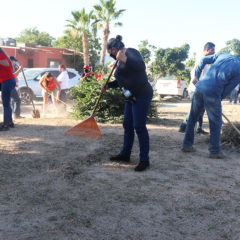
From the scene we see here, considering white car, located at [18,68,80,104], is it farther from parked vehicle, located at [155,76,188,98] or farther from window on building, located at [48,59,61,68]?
window on building, located at [48,59,61,68]

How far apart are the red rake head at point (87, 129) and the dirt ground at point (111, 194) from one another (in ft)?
0.71

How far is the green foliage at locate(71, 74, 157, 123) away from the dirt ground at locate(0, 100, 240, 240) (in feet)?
8.46

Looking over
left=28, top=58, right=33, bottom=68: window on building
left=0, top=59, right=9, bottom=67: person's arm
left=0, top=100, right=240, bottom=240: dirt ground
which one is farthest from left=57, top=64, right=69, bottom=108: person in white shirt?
left=28, top=58, right=33, bottom=68: window on building

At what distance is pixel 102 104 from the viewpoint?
25.6ft

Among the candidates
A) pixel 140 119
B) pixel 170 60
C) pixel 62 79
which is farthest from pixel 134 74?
pixel 170 60

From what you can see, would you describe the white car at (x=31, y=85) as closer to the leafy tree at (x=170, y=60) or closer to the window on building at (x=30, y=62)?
the window on building at (x=30, y=62)

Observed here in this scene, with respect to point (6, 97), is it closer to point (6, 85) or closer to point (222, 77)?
point (6, 85)

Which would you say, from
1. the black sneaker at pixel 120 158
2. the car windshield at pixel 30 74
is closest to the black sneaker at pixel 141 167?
the black sneaker at pixel 120 158

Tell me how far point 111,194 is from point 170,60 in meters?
32.9

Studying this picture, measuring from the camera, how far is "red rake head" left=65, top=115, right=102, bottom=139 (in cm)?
499

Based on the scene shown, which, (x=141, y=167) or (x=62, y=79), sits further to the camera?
(x=62, y=79)

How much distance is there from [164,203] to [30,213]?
127 cm

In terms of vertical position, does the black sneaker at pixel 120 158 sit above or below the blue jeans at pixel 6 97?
below

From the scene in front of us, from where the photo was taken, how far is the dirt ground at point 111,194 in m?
2.41
